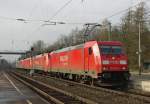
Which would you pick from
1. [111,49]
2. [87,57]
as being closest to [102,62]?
[111,49]

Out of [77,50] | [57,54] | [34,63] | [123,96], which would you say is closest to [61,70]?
[57,54]

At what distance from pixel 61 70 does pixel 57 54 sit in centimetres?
444

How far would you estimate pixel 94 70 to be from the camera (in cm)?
2591

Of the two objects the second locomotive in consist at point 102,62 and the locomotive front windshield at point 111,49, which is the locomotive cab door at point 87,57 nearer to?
the second locomotive in consist at point 102,62

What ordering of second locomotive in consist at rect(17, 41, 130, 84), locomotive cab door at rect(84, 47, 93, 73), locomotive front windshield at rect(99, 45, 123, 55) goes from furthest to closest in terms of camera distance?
locomotive cab door at rect(84, 47, 93, 73) → locomotive front windshield at rect(99, 45, 123, 55) → second locomotive in consist at rect(17, 41, 130, 84)

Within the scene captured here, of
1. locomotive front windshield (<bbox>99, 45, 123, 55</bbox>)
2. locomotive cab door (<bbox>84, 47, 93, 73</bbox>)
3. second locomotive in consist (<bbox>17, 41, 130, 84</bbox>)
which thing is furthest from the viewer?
locomotive cab door (<bbox>84, 47, 93, 73</bbox>)

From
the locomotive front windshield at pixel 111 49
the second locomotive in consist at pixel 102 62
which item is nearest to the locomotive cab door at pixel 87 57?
the second locomotive in consist at pixel 102 62

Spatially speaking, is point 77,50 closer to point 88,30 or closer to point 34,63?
point 88,30

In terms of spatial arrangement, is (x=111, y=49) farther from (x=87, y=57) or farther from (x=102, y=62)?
(x=87, y=57)

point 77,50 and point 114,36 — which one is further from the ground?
point 114,36

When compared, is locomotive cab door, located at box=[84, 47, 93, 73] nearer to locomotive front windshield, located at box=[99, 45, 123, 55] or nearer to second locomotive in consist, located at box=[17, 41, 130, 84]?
second locomotive in consist, located at box=[17, 41, 130, 84]

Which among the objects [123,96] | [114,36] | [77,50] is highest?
[114,36]

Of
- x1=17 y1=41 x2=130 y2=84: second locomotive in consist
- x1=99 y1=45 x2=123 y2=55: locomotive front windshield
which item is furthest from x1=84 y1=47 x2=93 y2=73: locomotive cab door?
x1=99 y1=45 x2=123 y2=55: locomotive front windshield

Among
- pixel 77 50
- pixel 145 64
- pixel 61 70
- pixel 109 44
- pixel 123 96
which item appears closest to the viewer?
pixel 123 96
